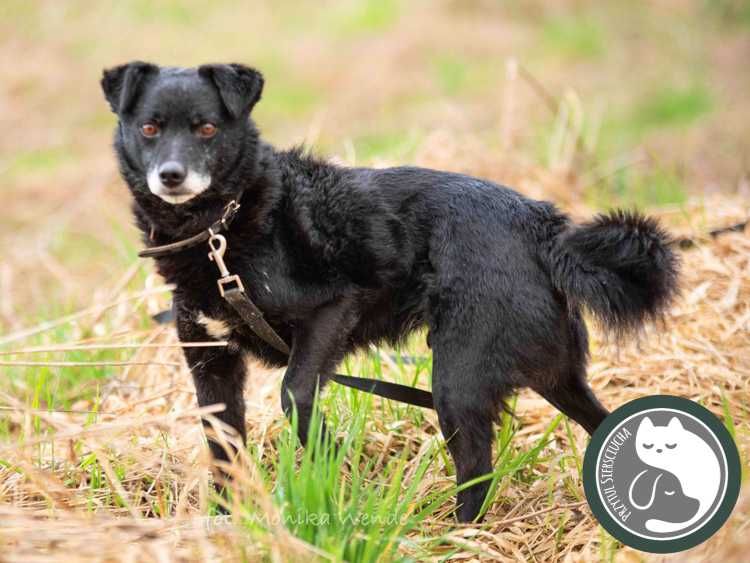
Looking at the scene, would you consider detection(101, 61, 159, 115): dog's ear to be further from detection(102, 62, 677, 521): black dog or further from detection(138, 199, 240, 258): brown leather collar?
detection(138, 199, 240, 258): brown leather collar

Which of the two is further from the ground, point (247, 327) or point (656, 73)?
point (656, 73)

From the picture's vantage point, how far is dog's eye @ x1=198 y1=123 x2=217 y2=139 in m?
3.21

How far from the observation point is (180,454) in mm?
3422

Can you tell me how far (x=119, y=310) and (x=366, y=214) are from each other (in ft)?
7.55

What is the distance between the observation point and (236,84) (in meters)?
3.30

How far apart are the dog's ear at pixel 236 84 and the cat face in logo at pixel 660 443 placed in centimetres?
181

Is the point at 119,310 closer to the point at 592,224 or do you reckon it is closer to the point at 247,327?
the point at 247,327

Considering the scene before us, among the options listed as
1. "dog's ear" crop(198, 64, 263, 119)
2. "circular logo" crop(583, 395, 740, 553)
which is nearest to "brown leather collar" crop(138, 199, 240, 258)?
"dog's ear" crop(198, 64, 263, 119)

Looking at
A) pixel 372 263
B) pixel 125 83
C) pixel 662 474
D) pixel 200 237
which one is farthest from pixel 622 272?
pixel 125 83

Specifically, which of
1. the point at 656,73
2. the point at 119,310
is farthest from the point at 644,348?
the point at 656,73

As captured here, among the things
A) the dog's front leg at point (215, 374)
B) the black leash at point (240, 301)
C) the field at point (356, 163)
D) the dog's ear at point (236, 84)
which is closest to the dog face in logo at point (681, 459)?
the field at point (356, 163)

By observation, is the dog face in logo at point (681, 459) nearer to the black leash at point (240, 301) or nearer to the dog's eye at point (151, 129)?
the black leash at point (240, 301)

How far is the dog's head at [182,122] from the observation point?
3.13 m

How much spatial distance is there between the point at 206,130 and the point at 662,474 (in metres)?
1.94
